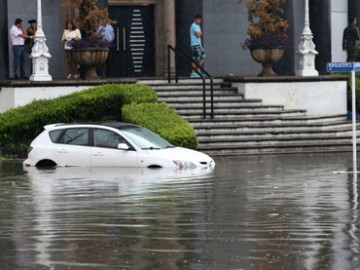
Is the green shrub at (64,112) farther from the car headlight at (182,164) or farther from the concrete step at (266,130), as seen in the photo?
the car headlight at (182,164)

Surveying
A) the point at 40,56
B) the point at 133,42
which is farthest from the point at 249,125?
the point at 133,42

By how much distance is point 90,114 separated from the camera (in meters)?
32.3

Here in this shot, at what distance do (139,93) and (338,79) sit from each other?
6132 millimetres

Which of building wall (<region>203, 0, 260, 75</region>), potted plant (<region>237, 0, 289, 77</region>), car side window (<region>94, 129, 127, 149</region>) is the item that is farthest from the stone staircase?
car side window (<region>94, 129, 127, 149</region>)

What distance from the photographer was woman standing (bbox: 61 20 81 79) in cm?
3484

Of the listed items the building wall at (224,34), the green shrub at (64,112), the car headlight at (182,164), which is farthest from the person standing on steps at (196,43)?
the car headlight at (182,164)

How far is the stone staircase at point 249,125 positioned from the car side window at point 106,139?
467 centimetres

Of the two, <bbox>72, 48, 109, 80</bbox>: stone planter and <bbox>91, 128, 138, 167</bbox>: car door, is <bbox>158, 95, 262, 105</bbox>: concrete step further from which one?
<bbox>91, 128, 138, 167</bbox>: car door

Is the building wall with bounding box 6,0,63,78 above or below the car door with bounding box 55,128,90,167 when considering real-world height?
above

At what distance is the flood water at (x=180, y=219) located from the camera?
1432cm

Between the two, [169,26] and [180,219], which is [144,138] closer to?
[180,219]

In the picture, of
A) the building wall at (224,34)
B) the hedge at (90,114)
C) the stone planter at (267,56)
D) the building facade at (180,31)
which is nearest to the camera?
the hedge at (90,114)

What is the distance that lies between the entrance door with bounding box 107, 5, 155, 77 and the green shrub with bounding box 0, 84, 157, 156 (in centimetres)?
590

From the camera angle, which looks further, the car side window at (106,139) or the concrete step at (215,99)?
the concrete step at (215,99)
